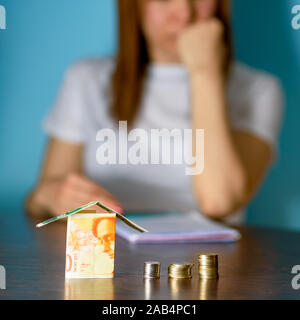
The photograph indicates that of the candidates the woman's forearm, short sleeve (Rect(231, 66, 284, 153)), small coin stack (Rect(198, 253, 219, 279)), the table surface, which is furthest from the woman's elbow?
small coin stack (Rect(198, 253, 219, 279))

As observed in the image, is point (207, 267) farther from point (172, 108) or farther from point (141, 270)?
point (172, 108)

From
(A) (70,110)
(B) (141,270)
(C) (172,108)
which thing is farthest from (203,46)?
(B) (141,270)

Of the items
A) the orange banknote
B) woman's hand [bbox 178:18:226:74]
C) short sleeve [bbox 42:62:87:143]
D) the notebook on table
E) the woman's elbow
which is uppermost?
woman's hand [bbox 178:18:226:74]

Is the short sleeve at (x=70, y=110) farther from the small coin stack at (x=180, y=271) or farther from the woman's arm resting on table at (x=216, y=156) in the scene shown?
the small coin stack at (x=180, y=271)

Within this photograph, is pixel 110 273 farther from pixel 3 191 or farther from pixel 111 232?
pixel 3 191

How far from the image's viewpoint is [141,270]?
22.3 inches

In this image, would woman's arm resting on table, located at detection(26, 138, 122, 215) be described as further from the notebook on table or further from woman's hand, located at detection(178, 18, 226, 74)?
woman's hand, located at detection(178, 18, 226, 74)

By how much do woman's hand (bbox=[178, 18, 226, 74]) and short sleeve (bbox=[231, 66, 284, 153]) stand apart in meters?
0.15

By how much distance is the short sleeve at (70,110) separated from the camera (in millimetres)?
1527

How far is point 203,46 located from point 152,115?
219 mm

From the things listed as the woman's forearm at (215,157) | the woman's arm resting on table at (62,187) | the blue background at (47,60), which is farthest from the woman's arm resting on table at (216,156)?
the blue background at (47,60)

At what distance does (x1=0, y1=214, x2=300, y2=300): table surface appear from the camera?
459 millimetres
